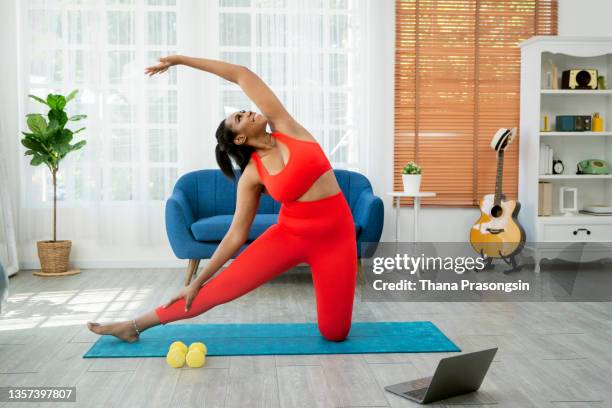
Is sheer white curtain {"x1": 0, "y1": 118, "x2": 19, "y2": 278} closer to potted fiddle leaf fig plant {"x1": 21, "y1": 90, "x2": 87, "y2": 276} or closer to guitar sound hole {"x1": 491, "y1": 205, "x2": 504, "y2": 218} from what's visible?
potted fiddle leaf fig plant {"x1": 21, "y1": 90, "x2": 87, "y2": 276}

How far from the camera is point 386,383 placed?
2621 millimetres

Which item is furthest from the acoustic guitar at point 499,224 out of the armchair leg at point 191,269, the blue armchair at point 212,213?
the armchair leg at point 191,269

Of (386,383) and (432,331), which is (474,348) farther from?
(386,383)

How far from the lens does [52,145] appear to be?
5.18 meters

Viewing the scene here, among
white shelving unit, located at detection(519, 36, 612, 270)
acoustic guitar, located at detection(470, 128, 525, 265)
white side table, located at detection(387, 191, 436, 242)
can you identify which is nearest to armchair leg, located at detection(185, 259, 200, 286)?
white side table, located at detection(387, 191, 436, 242)

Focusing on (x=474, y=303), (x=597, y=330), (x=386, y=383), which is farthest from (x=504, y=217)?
(x=386, y=383)

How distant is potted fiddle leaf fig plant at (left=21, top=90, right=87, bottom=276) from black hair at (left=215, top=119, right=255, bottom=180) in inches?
104

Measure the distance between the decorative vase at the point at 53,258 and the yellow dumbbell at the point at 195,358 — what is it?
9.25ft

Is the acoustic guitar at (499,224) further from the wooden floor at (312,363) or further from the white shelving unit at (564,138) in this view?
the wooden floor at (312,363)

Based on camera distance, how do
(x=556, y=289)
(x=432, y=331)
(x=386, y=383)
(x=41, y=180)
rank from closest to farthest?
(x=386, y=383) → (x=432, y=331) → (x=556, y=289) → (x=41, y=180)

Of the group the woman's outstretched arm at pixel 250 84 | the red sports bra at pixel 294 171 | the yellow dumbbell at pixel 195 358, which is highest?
the woman's outstretched arm at pixel 250 84

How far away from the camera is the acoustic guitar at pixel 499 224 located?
17.5 ft

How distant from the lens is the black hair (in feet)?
9.42

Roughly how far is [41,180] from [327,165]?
3.37 meters
